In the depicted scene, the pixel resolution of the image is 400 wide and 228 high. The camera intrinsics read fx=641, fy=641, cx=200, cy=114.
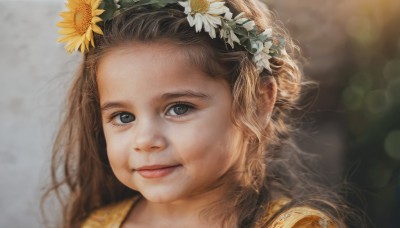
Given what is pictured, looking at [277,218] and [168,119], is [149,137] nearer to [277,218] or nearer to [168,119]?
[168,119]

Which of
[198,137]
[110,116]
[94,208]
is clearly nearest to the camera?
[198,137]

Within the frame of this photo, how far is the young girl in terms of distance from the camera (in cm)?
199

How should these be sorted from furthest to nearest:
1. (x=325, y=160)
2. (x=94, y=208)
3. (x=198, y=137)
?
(x=325, y=160)
(x=94, y=208)
(x=198, y=137)

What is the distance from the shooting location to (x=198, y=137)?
1.97m

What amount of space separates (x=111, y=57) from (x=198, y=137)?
15.7 inches

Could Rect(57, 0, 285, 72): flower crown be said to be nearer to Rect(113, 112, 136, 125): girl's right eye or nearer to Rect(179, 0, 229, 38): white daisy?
Rect(179, 0, 229, 38): white daisy

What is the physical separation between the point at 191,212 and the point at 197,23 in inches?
26.4

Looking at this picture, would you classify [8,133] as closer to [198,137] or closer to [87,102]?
[87,102]

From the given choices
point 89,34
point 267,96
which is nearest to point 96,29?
point 89,34

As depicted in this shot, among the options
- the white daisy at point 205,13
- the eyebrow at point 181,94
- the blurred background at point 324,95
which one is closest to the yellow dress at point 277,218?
the blurred background at point 324,95

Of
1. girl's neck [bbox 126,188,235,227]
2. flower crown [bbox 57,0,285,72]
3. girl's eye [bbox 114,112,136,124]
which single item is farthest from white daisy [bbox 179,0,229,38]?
girl's neck [bbox 126,188,235,227]

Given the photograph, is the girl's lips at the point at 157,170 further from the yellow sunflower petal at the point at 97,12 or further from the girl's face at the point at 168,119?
the yellow sunflower petal at the point at 97,12

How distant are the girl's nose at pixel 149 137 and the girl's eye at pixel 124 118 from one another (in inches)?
4.0

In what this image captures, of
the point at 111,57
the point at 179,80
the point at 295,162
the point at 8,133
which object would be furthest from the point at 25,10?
the point at 295,162
